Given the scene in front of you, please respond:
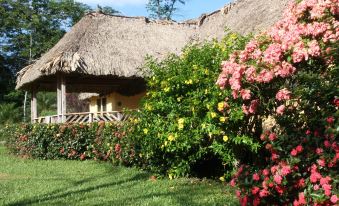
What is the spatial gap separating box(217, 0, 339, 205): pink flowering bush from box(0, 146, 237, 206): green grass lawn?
133 centimetres

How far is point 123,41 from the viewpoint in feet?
58.5

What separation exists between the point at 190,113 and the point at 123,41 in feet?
34.9

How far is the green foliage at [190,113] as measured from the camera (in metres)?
7.11

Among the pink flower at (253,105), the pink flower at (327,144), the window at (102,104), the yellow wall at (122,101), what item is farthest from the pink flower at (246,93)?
the window at (102,104)

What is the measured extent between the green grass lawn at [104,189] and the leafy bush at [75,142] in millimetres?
602

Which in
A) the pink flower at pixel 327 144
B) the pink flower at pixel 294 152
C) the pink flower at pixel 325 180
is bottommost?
the pink flower at pixel 325 180

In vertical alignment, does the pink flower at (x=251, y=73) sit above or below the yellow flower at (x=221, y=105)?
above

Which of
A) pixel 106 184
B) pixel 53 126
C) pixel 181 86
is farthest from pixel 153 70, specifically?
pixel 53 126

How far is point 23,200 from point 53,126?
768 cm

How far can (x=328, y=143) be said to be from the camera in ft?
15.6

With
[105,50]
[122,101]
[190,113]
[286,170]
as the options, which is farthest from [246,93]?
[122,101]

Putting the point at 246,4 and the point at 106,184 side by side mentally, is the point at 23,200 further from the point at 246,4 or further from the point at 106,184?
the point at 246,4

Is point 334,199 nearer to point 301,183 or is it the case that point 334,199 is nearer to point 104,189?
point 301,183

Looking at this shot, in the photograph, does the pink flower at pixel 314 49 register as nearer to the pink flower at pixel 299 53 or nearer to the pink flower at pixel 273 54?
the pink flower at pixel 299 53
